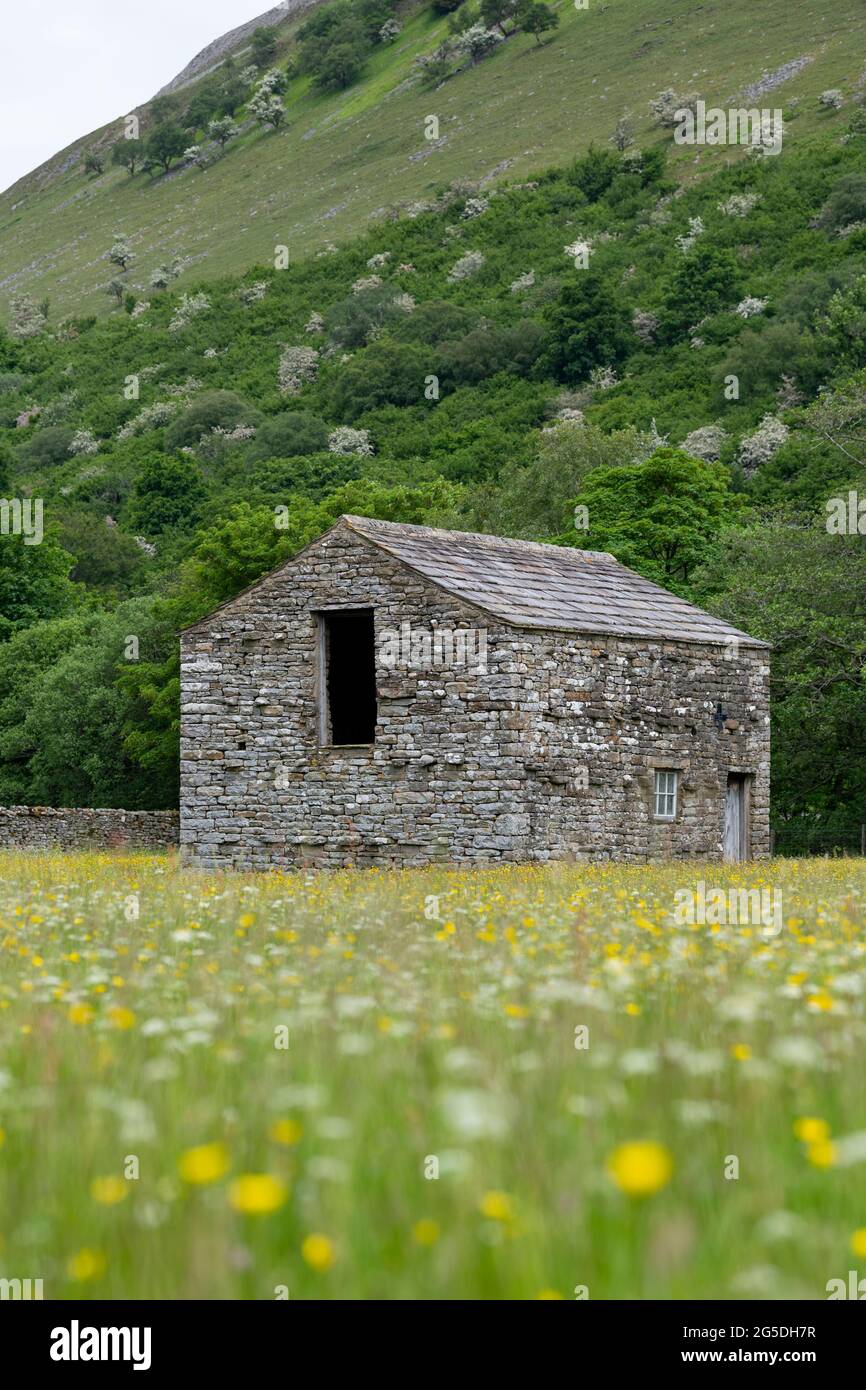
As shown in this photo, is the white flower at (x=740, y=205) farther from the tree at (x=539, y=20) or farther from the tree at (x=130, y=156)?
the tree at (x=130, y=156)

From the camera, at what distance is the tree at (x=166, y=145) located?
6767 inches

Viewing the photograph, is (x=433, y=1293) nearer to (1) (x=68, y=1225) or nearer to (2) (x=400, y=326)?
(1) (x=68, y=1225)

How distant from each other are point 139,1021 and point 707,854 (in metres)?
21.8

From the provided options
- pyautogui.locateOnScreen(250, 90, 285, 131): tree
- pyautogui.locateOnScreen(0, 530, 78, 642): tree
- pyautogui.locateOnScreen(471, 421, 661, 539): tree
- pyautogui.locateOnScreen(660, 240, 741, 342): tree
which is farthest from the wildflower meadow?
pyautogui.locateOnScreen(250, 90, 285, 131): tree

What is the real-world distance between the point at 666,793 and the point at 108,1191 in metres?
23.5

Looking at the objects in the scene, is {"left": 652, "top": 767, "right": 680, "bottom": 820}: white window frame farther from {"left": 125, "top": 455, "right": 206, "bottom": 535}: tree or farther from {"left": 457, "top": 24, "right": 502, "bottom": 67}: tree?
{"left": 457, "top": 24, "right": 502, "bottom": 67}: tree

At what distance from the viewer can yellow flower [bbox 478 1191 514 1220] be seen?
14.7ft

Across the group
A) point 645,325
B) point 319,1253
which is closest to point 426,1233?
point 319,1253

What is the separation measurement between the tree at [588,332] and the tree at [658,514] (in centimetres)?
4109

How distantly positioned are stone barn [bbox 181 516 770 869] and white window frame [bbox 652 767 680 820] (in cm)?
4

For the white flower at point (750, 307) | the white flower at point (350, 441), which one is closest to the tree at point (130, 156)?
the white flower at point (350, 441)

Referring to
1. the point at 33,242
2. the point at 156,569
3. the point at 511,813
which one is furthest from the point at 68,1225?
the point at 33,242
